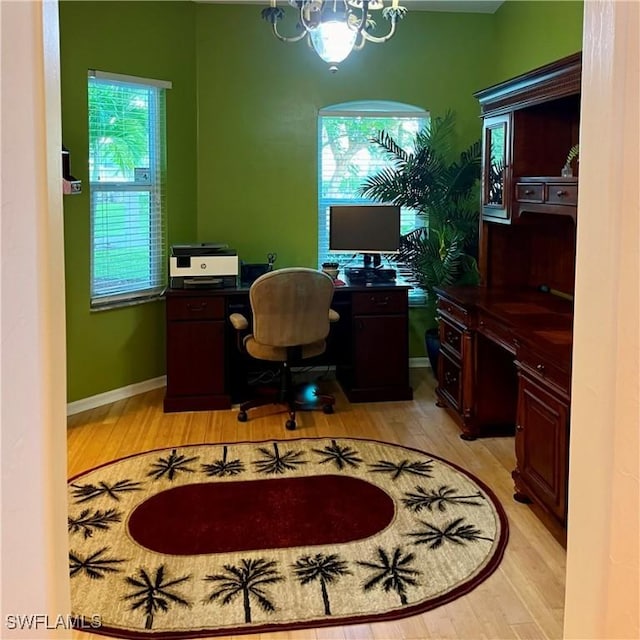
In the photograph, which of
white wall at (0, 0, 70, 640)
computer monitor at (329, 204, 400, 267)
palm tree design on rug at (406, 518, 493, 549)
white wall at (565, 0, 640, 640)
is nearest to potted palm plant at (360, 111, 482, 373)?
computer monitor at (329, 204, 400, 267)

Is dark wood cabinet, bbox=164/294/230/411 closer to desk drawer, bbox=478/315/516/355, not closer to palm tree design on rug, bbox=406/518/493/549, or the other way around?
desk drawer, bbox=478/315/516/355

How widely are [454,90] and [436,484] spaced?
134 inches

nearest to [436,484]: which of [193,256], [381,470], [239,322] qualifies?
[381,470]

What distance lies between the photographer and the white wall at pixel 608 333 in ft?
3.57

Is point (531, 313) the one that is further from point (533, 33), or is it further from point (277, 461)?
point (533, 33)

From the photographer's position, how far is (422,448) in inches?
157

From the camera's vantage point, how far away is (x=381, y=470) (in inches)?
145

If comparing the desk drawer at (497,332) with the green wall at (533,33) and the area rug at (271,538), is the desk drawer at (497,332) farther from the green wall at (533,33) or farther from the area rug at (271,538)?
the green wall at (533,33)

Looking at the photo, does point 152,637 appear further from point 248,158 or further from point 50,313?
point 248,158

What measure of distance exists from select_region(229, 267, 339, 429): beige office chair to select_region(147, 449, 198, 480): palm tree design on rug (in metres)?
0.69

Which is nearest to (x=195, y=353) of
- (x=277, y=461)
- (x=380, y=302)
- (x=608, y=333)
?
(x=277, y=461)

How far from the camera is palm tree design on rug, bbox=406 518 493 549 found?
2.92 m

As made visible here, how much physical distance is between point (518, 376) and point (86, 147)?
3.11 metres

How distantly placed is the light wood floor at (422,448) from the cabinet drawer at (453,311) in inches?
26.6
